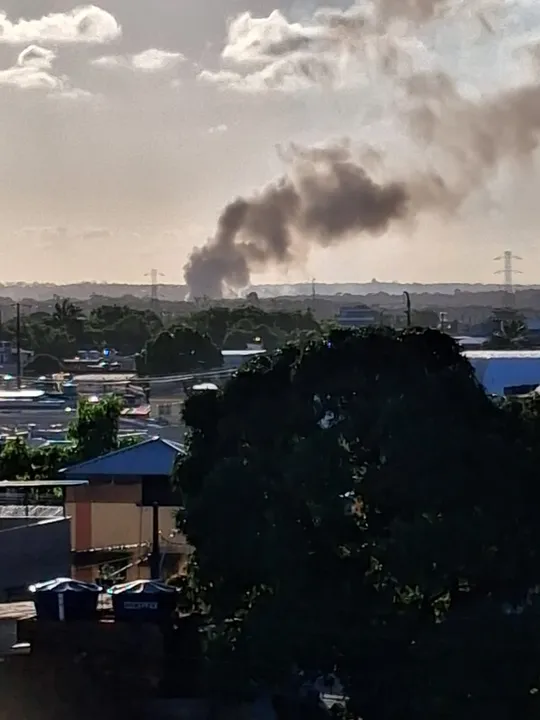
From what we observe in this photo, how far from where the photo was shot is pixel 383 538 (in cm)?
682

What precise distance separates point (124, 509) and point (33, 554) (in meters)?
2.91

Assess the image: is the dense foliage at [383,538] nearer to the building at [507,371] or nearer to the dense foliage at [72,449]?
the dense foliage at [72,449]

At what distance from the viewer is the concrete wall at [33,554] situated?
10.6 m

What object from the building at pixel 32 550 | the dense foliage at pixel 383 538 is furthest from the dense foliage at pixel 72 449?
the dense foliage at pixel 383 538

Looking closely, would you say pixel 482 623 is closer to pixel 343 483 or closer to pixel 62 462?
pixel 343 483

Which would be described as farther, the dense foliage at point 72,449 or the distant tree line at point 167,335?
the distant tree line at point 167,335

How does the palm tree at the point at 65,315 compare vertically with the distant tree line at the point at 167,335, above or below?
above

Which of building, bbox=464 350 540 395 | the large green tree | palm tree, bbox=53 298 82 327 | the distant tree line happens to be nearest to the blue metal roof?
building, bbox=464 350 540 395

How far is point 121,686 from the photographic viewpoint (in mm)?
7730

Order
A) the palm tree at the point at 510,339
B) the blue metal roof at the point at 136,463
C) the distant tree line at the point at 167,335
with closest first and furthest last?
1. the blue metal roof at the point at 136,463
2. the distant tree line at the point at 167,335
3. the palm tree at the point at 510,339

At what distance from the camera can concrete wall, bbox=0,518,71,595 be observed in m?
10.6

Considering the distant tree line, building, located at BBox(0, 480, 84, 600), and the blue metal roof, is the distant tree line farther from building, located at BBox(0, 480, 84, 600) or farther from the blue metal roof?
building, located at BBox(0, 480, 84, 600)

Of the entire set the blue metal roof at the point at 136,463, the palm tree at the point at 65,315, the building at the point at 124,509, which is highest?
the palm tree at the point at 65,315

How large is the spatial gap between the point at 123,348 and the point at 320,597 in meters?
50.8
